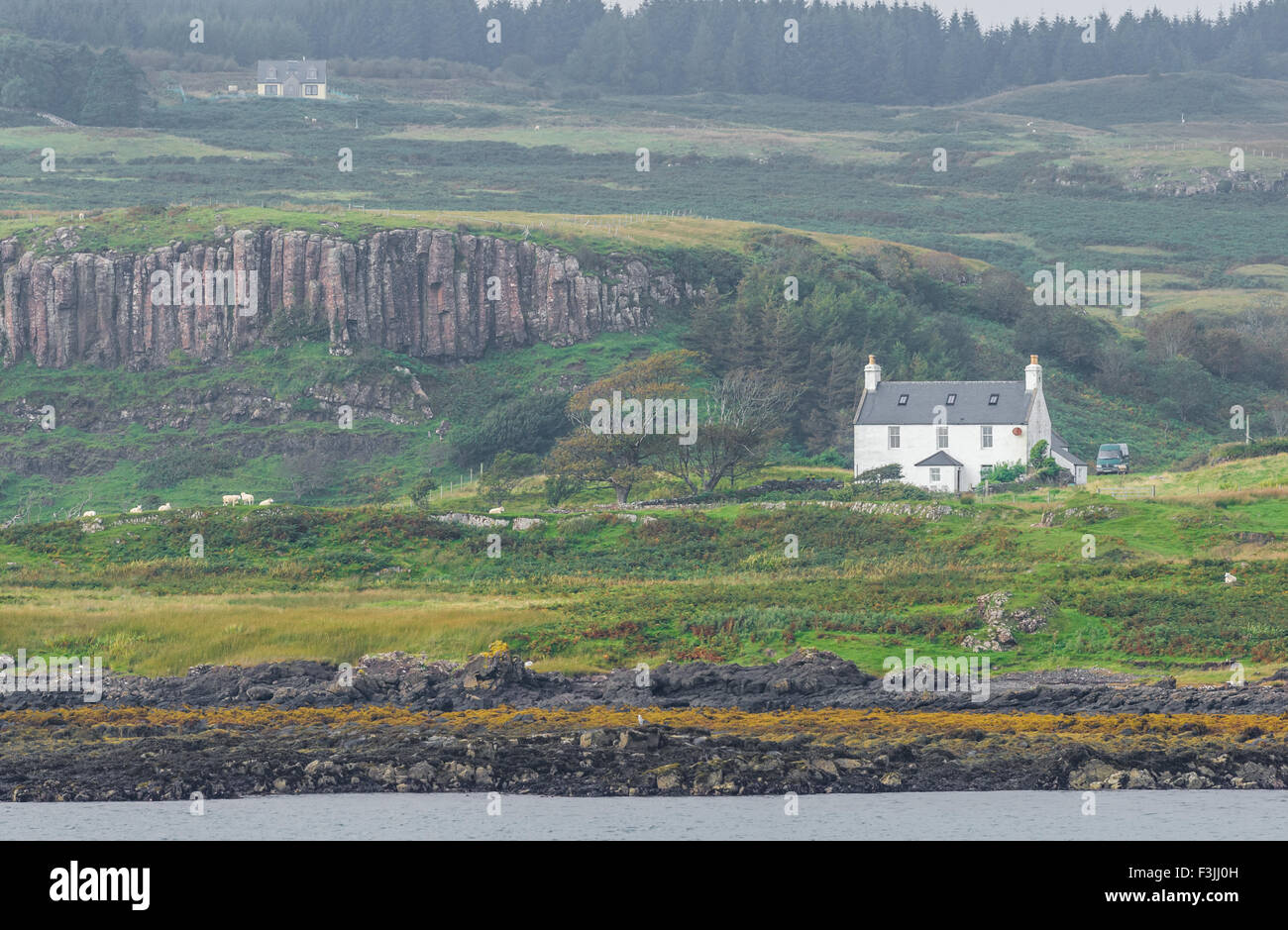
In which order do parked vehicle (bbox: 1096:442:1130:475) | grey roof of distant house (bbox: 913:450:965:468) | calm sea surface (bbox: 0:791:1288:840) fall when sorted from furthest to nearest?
parked vehicle (bbox: 1096:442:1130:475) → grey roof of distant house (bbox: 913:450:965:468) → calm sea surface (bbox: 0:791:1288:840)

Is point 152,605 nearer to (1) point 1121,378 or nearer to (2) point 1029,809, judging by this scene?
(2) point 1029,809

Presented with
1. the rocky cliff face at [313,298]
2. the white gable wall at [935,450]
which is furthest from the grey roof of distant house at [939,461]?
the rocky cliff face at [313,298]

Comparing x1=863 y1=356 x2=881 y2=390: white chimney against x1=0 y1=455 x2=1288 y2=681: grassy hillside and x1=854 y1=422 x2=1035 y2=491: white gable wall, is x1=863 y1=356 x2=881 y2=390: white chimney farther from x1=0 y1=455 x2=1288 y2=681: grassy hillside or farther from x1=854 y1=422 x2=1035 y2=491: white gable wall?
x1=0 y1=455 x2=1288 y2=681: grassy hillside

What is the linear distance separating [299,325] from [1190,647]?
238 feet

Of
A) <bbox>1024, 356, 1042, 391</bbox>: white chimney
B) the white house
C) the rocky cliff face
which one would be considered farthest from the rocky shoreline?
the rocky cliff face

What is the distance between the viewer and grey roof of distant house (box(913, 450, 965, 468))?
290ft

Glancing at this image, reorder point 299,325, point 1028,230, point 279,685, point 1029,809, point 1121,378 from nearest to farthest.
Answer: point 1029,809 < point 279,685 < point 299,325 < point 1121,378 < point 1028,230

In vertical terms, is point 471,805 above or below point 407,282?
below

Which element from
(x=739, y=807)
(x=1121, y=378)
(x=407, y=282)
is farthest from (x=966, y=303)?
(x=739, y=807)

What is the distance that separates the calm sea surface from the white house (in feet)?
166

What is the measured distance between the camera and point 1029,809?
3694 cm

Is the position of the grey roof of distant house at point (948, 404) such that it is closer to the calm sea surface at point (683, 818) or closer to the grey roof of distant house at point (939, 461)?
the grey roof of distant house at point (939, 461)

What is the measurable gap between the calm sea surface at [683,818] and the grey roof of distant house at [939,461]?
51.2m

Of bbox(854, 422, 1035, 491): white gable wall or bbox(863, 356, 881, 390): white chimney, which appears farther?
bbox(863, 356, 881, 390): white chimney
